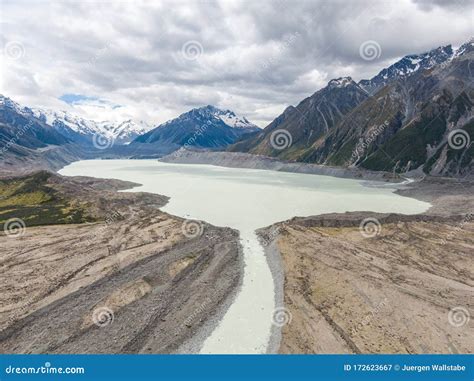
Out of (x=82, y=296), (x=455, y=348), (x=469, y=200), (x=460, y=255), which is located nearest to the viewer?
(x=455, y=348)

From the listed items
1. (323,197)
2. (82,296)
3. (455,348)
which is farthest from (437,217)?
(82,296)

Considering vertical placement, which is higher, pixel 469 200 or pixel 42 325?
pixel 469 200

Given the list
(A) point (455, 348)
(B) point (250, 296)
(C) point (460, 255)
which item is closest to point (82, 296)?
(B) point (250, 296)

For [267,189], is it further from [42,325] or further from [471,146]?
[42,325]

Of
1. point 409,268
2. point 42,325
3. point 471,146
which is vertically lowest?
point 42,325

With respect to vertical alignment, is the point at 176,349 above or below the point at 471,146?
below

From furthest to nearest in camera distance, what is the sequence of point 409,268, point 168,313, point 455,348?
1. point 409,268
2. point 168,313
3. point 455,348

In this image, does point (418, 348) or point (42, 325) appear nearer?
point (418, 348)

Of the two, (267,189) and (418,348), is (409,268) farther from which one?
(267,189)
